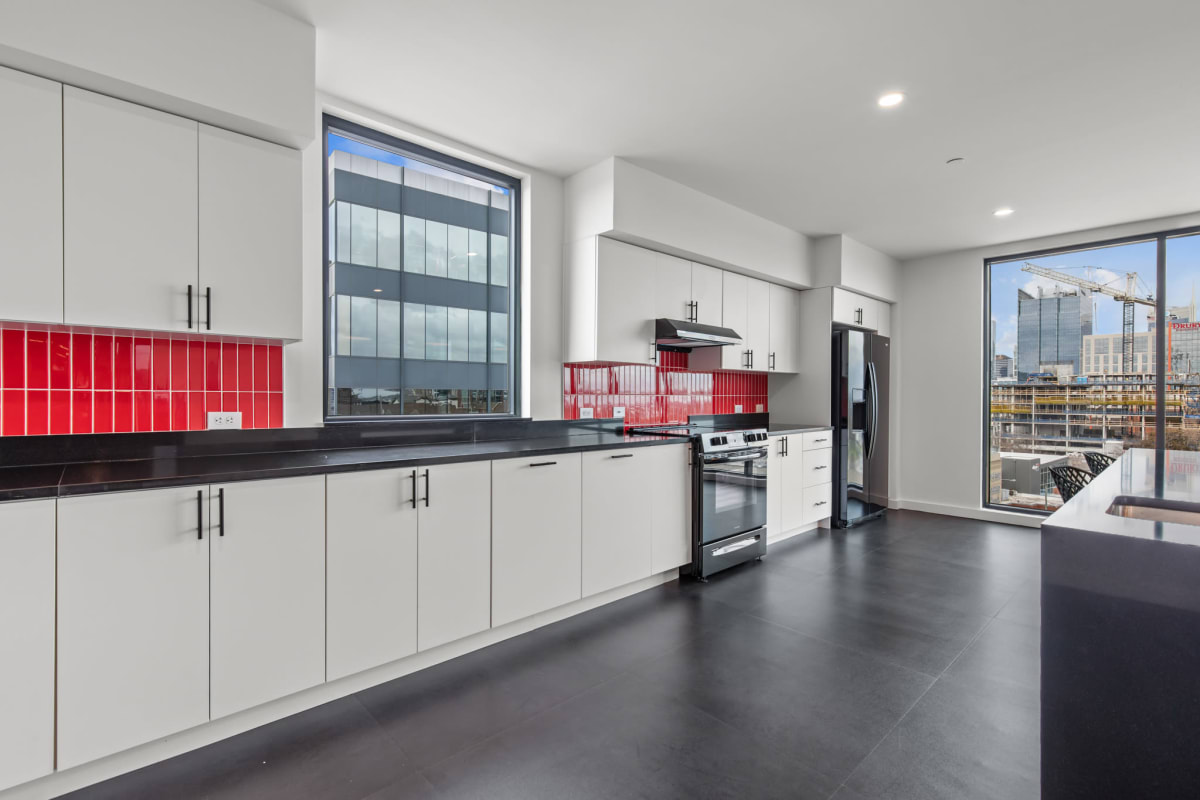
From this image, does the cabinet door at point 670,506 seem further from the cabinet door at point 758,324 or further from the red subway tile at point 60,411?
the red subway tile at point 60,411

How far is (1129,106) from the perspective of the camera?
2.65 metres

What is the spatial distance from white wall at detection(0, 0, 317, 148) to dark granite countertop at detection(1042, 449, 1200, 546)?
9.00 ft

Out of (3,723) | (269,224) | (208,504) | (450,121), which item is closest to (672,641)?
(208,504)

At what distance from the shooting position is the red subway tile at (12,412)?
1.89 meters

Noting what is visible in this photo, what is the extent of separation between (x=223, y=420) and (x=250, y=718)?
3.78 feet

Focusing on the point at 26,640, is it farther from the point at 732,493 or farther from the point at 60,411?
the point at 732,493

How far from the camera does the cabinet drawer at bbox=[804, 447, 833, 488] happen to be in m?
4.55

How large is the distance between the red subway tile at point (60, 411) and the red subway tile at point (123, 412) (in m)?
0.13

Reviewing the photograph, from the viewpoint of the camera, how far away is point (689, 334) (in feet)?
12.0

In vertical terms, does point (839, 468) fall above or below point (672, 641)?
above

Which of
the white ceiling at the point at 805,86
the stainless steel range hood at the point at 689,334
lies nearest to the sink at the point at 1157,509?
the white ceiling at the point at 805,86

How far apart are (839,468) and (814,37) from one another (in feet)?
11.7

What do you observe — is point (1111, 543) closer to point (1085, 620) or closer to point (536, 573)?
point (1085, 620)

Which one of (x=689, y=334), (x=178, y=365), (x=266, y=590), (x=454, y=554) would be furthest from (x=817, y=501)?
(x=178, y=365)
